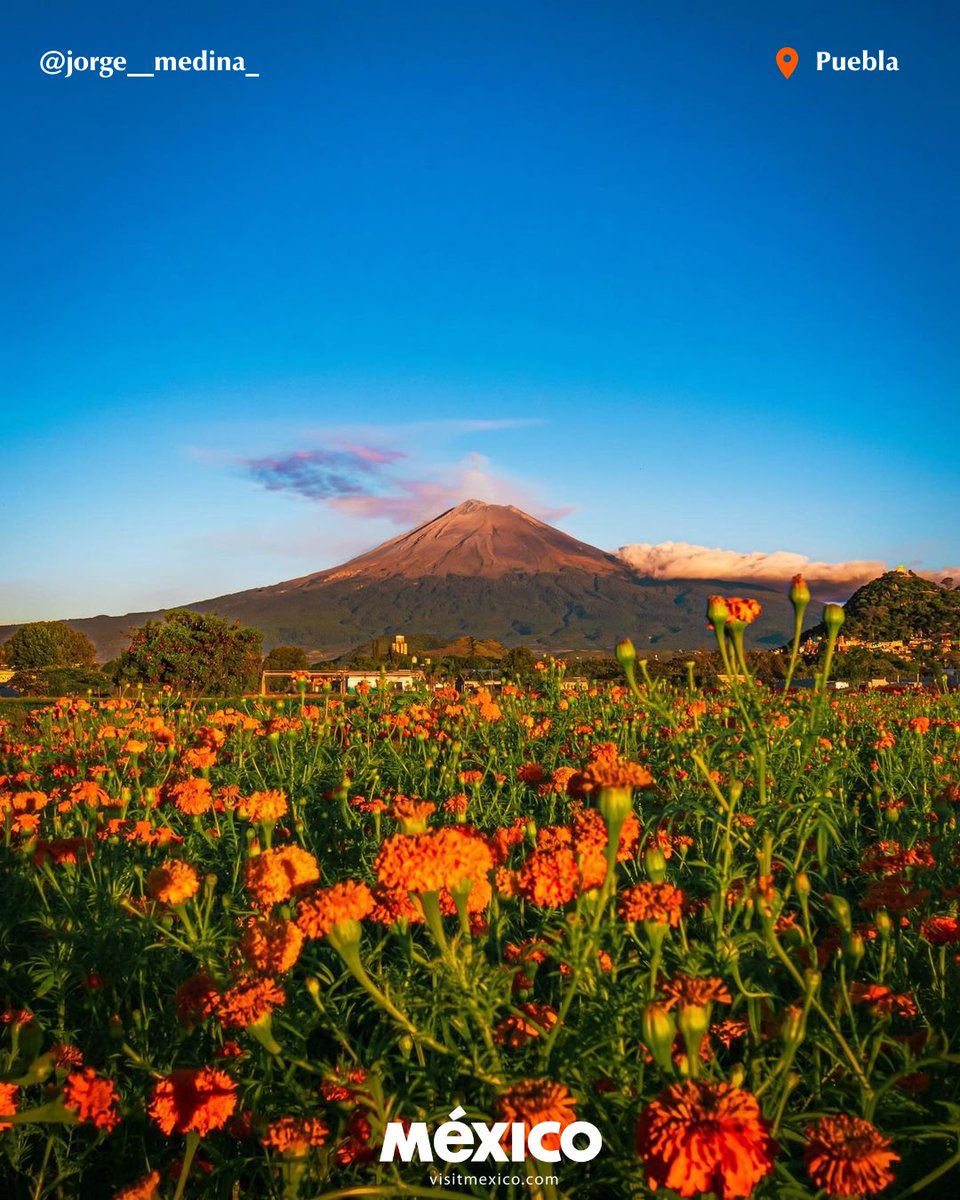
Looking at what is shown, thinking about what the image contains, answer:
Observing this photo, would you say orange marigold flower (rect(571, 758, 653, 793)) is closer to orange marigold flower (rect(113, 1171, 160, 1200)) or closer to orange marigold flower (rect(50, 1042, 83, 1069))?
orange marigold flower (rect(113, 1171, 160, 1200))

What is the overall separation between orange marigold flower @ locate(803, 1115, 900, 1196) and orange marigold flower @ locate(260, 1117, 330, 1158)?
756mm

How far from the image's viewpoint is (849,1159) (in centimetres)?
96

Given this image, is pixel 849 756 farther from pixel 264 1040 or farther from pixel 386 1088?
pixel 264 1040

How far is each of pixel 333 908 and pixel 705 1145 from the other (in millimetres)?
647

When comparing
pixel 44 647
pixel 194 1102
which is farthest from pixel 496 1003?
pixel 44 647

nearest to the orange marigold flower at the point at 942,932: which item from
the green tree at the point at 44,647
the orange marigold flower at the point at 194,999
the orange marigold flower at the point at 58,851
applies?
the orange marigold flower at the point at 194,999

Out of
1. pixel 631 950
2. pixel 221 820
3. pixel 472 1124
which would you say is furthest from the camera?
pixel 221 820

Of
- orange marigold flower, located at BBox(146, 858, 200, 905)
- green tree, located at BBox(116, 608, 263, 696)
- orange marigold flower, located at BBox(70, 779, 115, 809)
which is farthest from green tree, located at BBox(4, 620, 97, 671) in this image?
→ orange marigold flower, located at BBox(146, 858, 200, 905)

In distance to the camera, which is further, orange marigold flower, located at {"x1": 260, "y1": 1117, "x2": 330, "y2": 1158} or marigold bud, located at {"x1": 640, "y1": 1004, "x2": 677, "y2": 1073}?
orange marigold flower, located at {"x1": 260, "y1": 1117, "x2": 330, "y2": 1158}

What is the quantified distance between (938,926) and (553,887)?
3.43 feet

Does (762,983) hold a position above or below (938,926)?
below

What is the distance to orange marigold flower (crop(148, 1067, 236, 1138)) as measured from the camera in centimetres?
139

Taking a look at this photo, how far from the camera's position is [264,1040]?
132cm

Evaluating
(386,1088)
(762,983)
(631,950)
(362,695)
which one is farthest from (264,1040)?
(362,695)
